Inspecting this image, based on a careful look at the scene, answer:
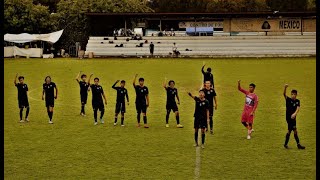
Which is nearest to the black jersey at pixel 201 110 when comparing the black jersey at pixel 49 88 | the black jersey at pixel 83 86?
the black jersey at pixel 49 88

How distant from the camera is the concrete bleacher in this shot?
65.5 m

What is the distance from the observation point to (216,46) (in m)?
67.8

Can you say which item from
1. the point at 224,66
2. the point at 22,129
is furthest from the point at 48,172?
the point at 224,66

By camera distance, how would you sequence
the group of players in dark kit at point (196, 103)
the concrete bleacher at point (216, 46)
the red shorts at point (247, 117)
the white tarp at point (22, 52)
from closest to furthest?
the group of players in dark kit at point (196, 103)
the red shorts at point (247, 117)
the concrete bleacher at point (216, 46)
the white tarp at point (22, 52)

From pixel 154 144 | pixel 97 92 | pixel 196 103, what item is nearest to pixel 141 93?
pixel 97 92

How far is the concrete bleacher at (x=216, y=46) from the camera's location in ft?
215

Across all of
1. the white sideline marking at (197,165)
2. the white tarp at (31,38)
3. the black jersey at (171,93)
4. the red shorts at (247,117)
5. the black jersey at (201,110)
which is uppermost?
the white tarp at (31,38)

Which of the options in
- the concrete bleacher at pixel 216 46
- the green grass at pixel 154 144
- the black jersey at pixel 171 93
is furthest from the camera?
the concrete bleacher at pixel 216 46

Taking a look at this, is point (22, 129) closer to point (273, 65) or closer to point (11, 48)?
point (273, 65)

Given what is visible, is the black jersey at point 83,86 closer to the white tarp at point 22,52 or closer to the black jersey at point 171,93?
the black jersey at point 171,93

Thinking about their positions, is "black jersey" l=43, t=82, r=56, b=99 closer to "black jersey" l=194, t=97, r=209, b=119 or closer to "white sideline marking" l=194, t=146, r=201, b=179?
"black jersey" l=194, t=97, r=209, b=119

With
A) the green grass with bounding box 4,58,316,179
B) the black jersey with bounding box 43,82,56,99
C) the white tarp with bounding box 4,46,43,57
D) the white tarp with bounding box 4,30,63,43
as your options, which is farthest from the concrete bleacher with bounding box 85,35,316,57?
the black jersey with bounding box 43,82,56,99

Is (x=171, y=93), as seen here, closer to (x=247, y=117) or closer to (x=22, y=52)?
(x=247, y=117)

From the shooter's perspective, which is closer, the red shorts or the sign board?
the red shorts
